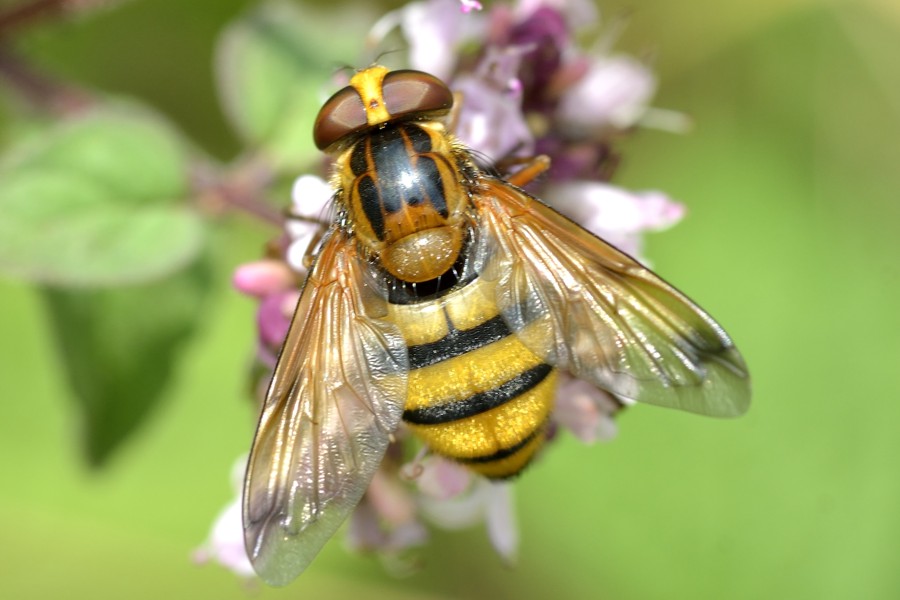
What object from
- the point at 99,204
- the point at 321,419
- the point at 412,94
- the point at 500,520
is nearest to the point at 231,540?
the point at 500,520

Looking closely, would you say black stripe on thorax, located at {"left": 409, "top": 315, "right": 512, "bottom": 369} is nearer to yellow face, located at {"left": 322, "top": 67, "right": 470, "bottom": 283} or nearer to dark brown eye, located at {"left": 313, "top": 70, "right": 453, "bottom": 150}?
yellow face, located at {"left": 322, "top": 67, "right": 470, "bottom": 283}

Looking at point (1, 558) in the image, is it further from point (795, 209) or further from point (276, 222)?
point (795, 209)

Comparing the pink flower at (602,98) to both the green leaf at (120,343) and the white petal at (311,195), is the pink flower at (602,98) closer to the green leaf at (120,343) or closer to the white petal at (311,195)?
the white petal at (311,195)

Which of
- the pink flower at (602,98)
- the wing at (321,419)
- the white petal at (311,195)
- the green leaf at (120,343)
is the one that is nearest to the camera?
the wing at (321,419)

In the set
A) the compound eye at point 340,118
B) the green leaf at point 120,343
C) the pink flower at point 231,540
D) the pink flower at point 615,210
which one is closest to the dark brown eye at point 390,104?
the compound eye at point 340,118

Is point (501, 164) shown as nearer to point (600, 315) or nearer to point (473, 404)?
point (600, 315)
